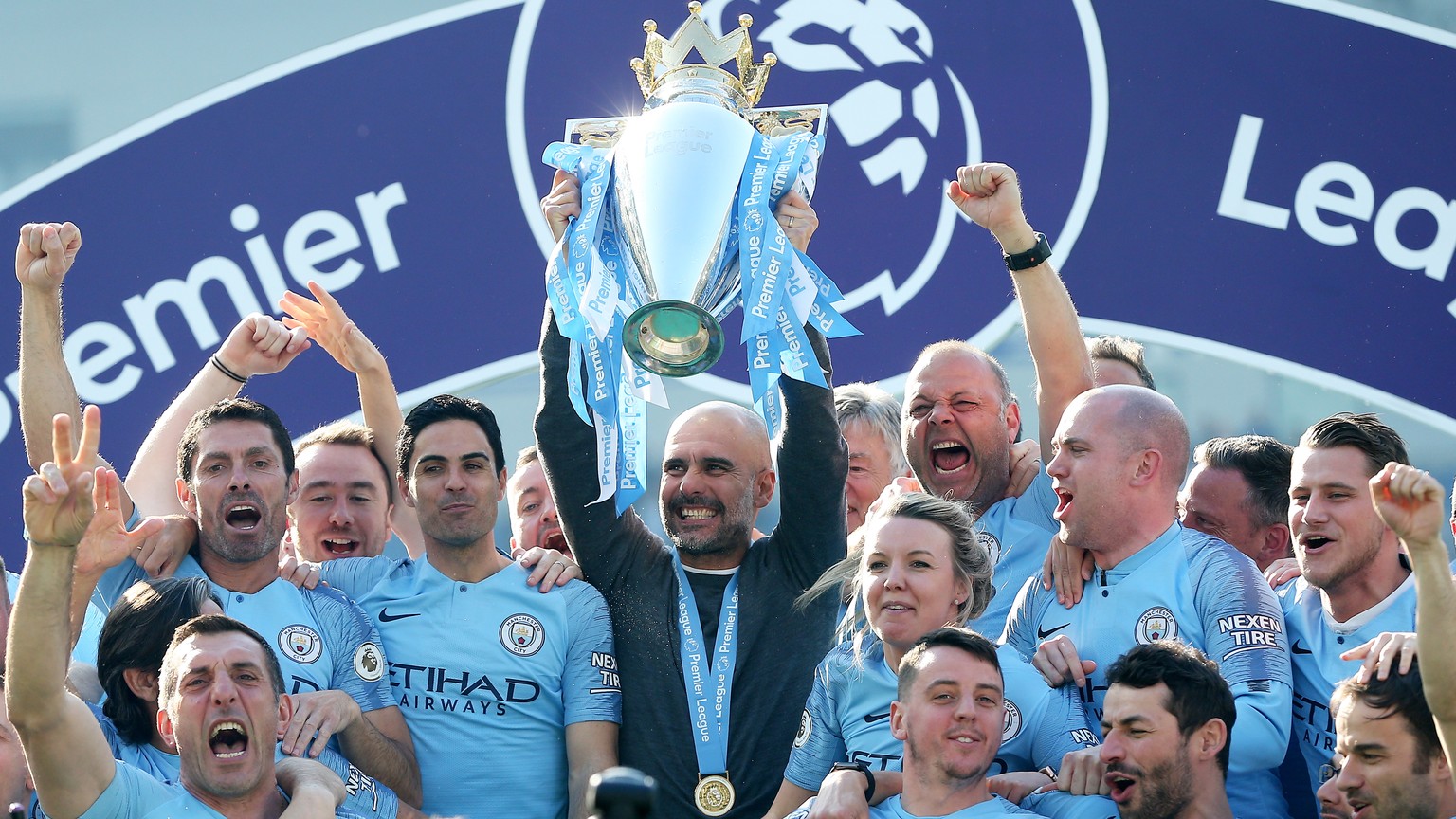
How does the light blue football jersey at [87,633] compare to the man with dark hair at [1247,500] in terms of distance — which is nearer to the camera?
the light blue football jersey at [87,633]

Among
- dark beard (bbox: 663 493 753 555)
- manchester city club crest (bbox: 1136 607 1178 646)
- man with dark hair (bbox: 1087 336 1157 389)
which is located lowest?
manchester city club crest (bbox: 1136 607 1178 646)

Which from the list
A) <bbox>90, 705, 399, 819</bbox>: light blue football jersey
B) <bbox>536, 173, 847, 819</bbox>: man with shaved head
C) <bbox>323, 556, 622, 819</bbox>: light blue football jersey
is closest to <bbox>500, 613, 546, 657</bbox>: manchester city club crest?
<bbox>323, 556, 622, 819</bbox>: light blue football jersey

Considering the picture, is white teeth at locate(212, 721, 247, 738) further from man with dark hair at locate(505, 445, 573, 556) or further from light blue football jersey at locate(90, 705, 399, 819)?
man with dark hair at locate(505, 445, 573, 556)

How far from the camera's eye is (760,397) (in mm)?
3439

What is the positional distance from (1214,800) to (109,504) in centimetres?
223

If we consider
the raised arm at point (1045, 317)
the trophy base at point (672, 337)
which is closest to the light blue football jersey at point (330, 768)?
the trophy base at point (672, 337)

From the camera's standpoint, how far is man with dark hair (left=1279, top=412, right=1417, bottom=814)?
3.56 metres

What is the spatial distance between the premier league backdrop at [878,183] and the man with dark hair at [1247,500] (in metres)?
1.24

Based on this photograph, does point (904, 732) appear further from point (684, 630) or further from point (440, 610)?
point (440, 610)

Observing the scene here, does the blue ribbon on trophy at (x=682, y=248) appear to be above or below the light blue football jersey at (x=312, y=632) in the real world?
above

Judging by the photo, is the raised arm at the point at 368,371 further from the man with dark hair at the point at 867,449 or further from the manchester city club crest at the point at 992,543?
the manchester city club crest at the point at 992,543

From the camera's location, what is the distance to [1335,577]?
360 cm

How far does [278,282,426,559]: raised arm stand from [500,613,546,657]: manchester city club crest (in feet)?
2.89

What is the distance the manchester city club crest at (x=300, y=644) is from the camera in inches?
152
